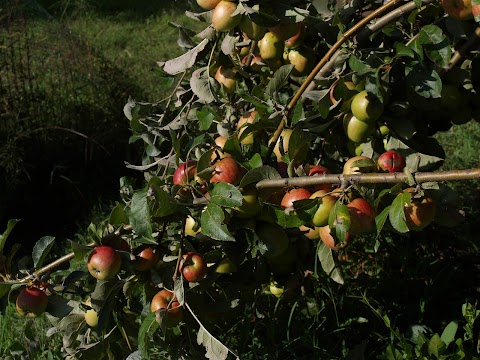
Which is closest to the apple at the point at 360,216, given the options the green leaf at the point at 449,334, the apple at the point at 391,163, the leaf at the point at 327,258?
the apple at the point at 391,163

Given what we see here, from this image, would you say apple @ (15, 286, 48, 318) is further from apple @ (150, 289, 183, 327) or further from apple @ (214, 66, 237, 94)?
apple @ (214, 66, 237, 94)

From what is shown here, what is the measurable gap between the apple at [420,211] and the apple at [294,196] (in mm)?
153

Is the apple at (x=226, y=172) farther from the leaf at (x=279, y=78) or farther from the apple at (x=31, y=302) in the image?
the apple at (x=31, y=302)

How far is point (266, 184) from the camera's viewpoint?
3.56 feet

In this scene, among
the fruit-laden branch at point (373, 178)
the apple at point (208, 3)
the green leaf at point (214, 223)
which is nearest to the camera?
the fruit-laden branch at point (373, 178)

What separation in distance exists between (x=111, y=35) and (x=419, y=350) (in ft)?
17.0

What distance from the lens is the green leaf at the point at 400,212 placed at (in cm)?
96

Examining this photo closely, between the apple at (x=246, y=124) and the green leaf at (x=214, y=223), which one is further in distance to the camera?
the apple at (x=246, y=124)

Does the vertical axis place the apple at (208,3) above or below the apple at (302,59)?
above

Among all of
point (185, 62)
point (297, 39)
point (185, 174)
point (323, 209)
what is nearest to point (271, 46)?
point (297, 39)

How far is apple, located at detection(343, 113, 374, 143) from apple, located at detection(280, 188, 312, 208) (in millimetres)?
272

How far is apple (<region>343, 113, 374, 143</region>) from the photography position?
51.4 inches

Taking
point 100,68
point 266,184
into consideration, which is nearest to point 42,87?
A: point 100,68

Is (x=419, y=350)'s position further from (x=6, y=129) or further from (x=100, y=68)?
(x=100, y=68)
